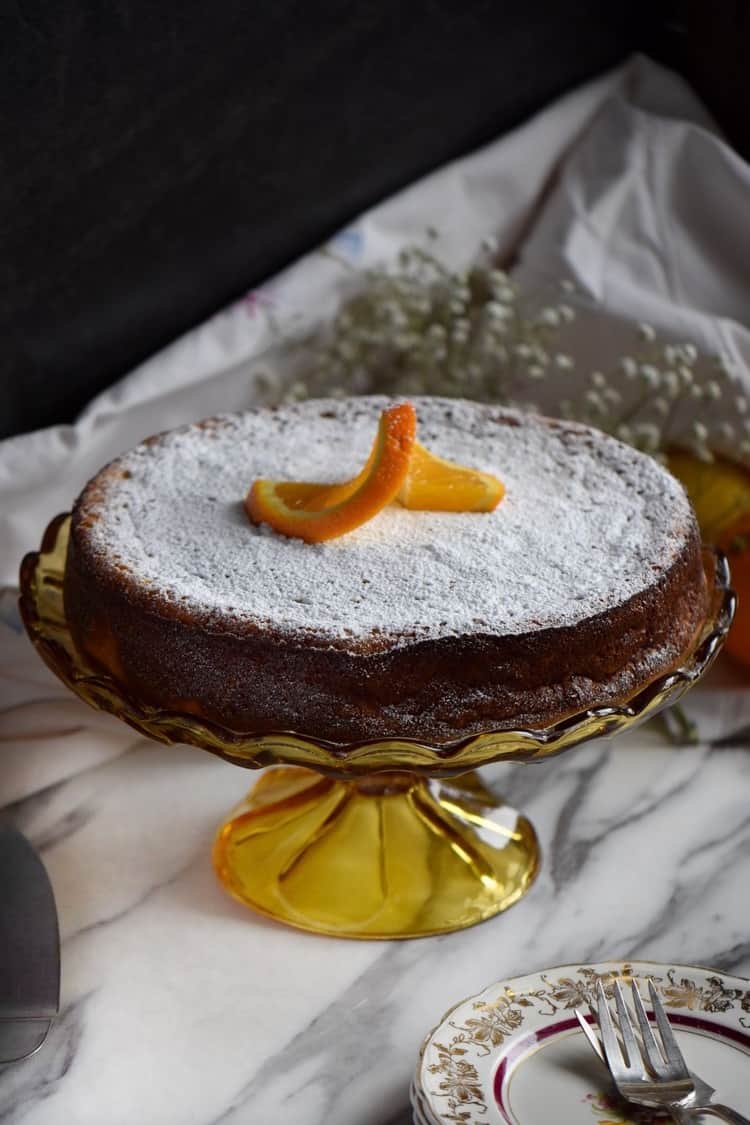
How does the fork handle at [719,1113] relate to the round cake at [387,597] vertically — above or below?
below

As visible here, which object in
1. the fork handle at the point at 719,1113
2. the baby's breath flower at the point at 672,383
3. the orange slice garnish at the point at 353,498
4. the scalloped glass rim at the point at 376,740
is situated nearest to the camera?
the fork handle at the point at 719,1113

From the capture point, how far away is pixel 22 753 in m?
1.30

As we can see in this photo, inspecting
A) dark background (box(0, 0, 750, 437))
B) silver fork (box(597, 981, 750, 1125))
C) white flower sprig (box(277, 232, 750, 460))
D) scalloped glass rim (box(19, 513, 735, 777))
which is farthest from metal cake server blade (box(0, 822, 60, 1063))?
white flower sprig (box(277, 232, 750, 460))

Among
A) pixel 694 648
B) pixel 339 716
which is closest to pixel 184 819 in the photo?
pixel 339 716

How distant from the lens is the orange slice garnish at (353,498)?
104cm

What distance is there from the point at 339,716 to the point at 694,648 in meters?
0.29

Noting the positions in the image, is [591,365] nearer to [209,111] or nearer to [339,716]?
[209,111]

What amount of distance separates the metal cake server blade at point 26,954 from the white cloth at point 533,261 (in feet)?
0.83

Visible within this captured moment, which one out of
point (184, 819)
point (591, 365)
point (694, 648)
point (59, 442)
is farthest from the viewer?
point (591, 365)

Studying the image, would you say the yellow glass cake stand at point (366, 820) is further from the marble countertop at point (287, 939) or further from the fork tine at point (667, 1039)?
the fork tine at point (667, 1039)

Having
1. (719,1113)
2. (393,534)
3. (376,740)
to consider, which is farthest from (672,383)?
(719,1113)

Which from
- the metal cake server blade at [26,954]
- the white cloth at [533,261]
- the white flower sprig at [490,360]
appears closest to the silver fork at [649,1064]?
the metal cake server blade at [26,954]

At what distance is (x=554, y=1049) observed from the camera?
886 millimetres

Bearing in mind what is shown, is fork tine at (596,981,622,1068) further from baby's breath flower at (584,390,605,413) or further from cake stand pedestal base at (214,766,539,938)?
baby's breath flower at (584,390,605,413)
